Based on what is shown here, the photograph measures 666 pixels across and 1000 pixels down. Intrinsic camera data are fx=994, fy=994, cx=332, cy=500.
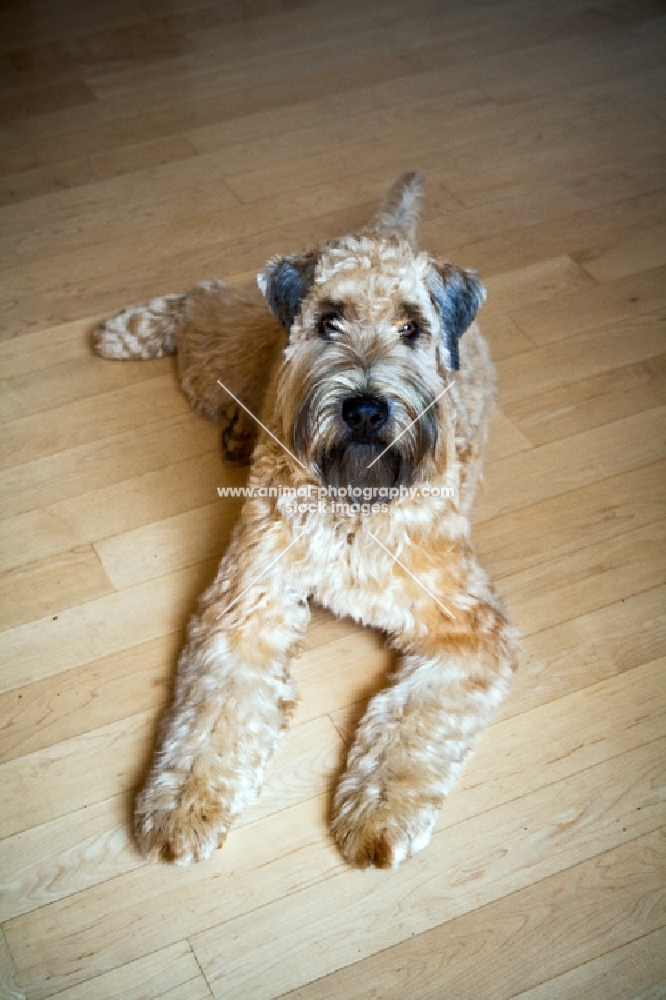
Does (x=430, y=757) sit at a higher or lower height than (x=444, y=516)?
lower

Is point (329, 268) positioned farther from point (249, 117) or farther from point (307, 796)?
point (249, 117)

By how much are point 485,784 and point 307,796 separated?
0.43m

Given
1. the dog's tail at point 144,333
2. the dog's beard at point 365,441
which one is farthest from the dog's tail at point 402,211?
the dog's beard at point 365,441

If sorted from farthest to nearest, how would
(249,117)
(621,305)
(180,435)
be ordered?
(249,117) → (621,305) → (180,435)

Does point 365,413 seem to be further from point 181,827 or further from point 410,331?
point 181,827

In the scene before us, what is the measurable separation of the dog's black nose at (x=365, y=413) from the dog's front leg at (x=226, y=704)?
44 centimetres

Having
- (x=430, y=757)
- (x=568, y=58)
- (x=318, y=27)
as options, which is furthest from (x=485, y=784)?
(x=318, y=27)

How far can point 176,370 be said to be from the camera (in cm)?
338

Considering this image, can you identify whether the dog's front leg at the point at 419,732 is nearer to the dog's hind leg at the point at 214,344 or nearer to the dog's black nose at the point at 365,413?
the dog's black nose at the point at 365,413

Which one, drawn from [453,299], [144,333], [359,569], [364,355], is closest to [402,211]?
[144,333]

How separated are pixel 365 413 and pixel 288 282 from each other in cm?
44

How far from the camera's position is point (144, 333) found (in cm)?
338

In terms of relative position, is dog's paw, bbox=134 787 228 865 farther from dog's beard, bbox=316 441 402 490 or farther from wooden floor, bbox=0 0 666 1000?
dog's beard, bbox=316 441 402 490

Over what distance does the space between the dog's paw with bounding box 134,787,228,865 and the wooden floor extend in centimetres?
6
